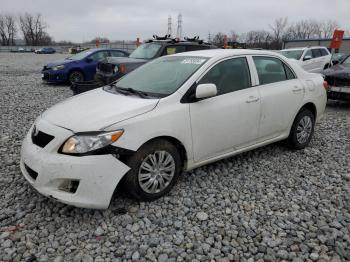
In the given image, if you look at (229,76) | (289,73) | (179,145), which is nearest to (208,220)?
(179,145)

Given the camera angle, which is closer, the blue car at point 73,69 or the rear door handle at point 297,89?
the rear door handle at point 297,89

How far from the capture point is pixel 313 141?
5.61 m

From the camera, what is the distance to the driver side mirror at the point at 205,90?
3.54 metres

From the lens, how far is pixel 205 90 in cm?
354

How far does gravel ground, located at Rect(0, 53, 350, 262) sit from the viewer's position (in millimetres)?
2748

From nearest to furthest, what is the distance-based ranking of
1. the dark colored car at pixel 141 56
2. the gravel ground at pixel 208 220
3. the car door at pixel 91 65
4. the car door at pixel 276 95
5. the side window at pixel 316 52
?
the gravel ground at pixel 208 220
the car door at pixel 276 95
the dark colored car at pixel 141 56
the car door at pixel 91 65
the side window at pixel 316 52

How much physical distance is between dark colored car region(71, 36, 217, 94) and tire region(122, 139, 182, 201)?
521 cm

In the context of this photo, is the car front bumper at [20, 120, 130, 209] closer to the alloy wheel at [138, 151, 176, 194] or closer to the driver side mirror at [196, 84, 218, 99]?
the alloy wheel at [138, 151, 176, 194]

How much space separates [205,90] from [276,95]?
4.68 feet

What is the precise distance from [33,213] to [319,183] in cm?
340

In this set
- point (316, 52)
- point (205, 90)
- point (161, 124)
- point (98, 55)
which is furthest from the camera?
point (316, 52)

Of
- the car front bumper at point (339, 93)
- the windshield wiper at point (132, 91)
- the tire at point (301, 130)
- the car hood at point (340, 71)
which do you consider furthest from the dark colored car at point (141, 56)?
the tire at point (301, 130)

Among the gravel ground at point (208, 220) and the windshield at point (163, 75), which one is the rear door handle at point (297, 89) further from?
the windshield at point (163, 75)

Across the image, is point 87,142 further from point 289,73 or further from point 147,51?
point 147,51
